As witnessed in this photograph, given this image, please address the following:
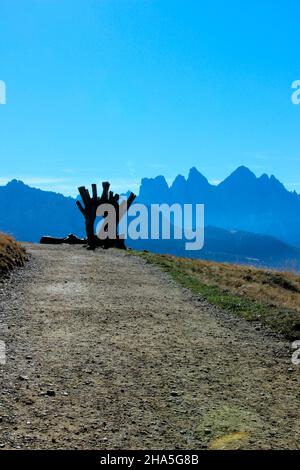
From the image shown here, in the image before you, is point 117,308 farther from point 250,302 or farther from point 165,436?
point 165,436

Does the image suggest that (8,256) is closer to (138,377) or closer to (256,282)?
(256,282)

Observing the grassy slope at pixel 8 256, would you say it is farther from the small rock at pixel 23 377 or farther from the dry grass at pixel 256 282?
the small rock at pixel 23 377

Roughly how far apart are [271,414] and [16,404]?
365cm

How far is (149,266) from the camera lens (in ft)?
78.8

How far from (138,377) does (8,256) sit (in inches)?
502

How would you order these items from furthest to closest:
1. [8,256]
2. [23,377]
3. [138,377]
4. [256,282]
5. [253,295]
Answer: [256,282] < [8,256] < [253,295] < [138,377] < [23,377]

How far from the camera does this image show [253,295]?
1692 cm

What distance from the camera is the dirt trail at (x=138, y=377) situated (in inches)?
233

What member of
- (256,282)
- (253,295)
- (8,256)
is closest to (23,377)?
(253,295)

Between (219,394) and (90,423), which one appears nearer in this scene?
(90,423)

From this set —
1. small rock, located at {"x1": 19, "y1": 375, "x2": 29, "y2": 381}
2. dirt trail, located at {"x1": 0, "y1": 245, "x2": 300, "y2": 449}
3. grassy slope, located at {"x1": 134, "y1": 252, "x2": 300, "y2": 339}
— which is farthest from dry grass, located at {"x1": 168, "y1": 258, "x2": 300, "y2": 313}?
small rock, located at {"x1": 19, "y1": 375, "x2": 29, "y2": 381}

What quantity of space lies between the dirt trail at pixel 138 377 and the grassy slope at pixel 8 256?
354cm

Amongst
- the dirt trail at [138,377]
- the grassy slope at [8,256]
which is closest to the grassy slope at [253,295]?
the dirt trail at [138,377]
